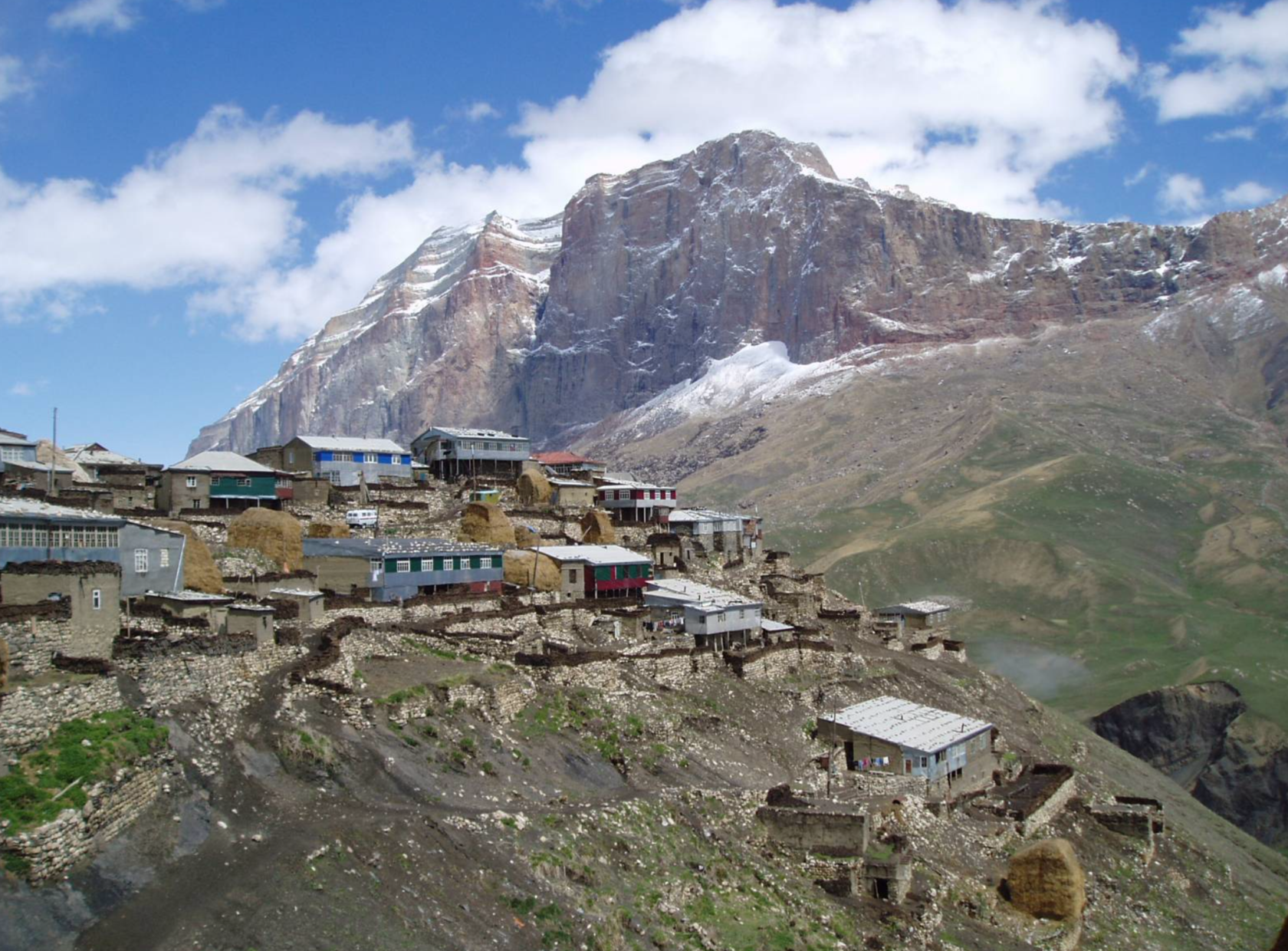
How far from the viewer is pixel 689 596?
66.4 meters

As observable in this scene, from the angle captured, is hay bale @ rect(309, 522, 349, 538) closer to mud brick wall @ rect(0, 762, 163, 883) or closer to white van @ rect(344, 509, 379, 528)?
white van @ rect(344, 509, 379, 528)

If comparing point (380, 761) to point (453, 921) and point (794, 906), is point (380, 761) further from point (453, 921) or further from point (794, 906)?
point (794, 906)

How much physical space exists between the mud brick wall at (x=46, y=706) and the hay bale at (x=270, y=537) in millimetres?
24348

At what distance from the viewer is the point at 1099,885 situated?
2050 inches

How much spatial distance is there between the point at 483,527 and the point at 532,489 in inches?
695

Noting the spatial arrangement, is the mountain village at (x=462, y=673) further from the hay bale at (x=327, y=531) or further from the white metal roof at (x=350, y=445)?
the white metal roof at (x=350, y=445)

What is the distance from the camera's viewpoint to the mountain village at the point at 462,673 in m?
→ 33.5

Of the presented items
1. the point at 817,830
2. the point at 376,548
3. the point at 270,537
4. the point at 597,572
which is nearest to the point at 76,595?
the point at 376,548

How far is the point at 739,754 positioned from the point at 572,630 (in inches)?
461

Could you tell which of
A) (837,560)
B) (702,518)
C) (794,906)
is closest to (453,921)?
(794,906)

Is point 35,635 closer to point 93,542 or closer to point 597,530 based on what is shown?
point 93,542

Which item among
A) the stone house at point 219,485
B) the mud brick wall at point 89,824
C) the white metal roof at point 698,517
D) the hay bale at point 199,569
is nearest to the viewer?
the mud brick wall at point 89,824

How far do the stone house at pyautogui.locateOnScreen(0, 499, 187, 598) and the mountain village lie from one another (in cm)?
10

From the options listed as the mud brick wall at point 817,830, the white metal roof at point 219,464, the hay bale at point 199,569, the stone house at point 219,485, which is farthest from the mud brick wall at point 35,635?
the white metal roof at point 219,464
